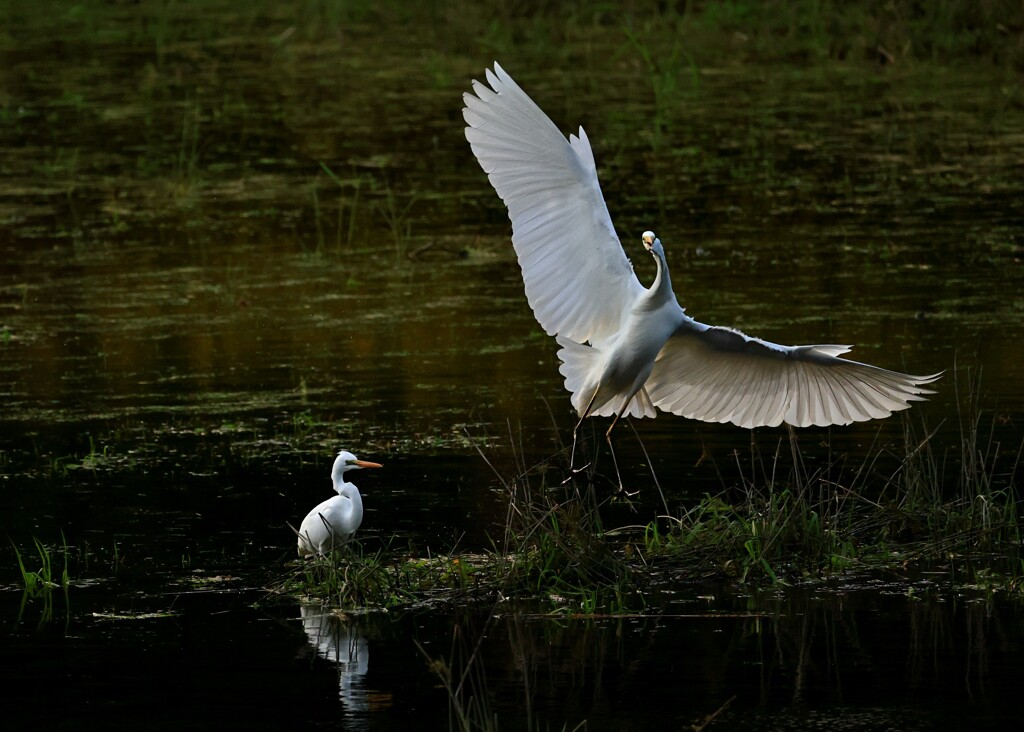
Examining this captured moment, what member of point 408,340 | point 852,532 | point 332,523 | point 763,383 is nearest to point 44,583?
point 332,523

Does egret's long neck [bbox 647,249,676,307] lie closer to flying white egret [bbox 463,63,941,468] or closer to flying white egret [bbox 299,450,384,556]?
flying white egret [bbox 463,63,941,468]

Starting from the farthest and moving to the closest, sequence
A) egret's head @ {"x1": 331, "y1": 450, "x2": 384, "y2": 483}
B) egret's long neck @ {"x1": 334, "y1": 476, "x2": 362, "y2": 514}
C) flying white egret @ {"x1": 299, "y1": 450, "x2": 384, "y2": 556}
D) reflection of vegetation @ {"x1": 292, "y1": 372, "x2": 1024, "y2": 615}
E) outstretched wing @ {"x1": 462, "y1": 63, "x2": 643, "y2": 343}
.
Answer: egret's head @ {"x1": 331, "y1": 450, "x2": 384, "y2": 483} → egret's long neck @ {"x1": 334, "y1": 476, "x2": 362, "y2": 514} → flying white egret @ {"x1": 299, "y1": 450, "x2": 384, "y2": 556} → outstretched wing @ {"x1": 462, "y1": 63, "x2": 643, "y2": 343} → reflection of vegetation @ {"x1": 292, "y1": 372, "x2": 1024, "y2": 615}

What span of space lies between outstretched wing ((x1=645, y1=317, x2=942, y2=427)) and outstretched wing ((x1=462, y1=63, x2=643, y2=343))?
352 mm

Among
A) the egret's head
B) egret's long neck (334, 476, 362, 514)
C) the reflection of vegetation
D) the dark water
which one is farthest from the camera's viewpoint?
the egret's head

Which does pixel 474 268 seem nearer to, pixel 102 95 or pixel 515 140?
pixel 515 140

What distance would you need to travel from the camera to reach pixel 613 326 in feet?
20.6

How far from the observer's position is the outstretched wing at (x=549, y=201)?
5.98 meters

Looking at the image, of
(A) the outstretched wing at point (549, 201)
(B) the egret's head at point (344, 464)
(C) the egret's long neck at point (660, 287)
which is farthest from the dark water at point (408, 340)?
(C) the egret's long neck at point (660, 287)

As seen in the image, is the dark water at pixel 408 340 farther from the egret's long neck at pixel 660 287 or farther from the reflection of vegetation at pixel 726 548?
the egret's long neck at pixel 660 287

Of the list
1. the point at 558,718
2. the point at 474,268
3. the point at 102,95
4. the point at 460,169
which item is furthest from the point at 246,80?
the point at 558,718

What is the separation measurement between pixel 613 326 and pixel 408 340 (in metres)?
3.46

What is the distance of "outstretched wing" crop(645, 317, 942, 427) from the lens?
627 cm

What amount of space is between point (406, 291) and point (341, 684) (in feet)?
18.4

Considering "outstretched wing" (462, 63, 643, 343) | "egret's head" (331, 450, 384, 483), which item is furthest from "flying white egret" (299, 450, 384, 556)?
"outstretched wing" (462, 63, 643, 343)
